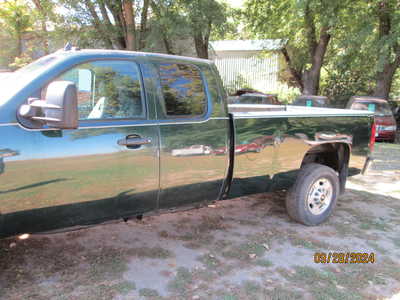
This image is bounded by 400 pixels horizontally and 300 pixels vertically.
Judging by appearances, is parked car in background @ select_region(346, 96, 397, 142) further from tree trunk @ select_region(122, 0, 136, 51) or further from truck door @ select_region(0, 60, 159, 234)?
truck door @ select_region(0, 60, 159, 234)

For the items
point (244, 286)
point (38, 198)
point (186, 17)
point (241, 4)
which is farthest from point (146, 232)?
point (241, 4)

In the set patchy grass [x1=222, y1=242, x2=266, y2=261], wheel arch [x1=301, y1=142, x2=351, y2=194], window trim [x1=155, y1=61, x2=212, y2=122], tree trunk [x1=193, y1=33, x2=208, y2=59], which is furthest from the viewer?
tree trunk [x1=193, y1=33, x2=208, y2=59]

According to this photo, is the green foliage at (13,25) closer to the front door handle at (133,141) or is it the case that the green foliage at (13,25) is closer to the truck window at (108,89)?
the truck window at (108,89)

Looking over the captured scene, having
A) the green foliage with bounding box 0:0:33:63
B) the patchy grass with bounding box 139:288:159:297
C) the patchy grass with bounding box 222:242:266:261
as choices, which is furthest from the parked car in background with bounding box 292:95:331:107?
the green foliage with bounding box 0:0:33:63

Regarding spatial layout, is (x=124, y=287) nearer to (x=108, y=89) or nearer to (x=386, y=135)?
(x=108, y=89)

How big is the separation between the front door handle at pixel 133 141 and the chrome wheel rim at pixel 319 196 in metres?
2.39

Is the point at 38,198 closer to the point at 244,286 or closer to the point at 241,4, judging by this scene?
the point at 244,286

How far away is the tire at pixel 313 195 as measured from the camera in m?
4.35

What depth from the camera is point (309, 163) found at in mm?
4699

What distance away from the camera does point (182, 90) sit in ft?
11.1

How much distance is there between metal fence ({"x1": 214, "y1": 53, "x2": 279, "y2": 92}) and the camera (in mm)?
26578

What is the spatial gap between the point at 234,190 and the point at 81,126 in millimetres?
1842

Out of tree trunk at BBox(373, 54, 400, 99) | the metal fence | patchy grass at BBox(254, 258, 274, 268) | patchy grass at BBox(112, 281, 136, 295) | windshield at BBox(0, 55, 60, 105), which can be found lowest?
patchy grass at BBox(254, 258, 274, 268)

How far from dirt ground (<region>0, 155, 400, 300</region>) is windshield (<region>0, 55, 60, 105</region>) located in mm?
1588
